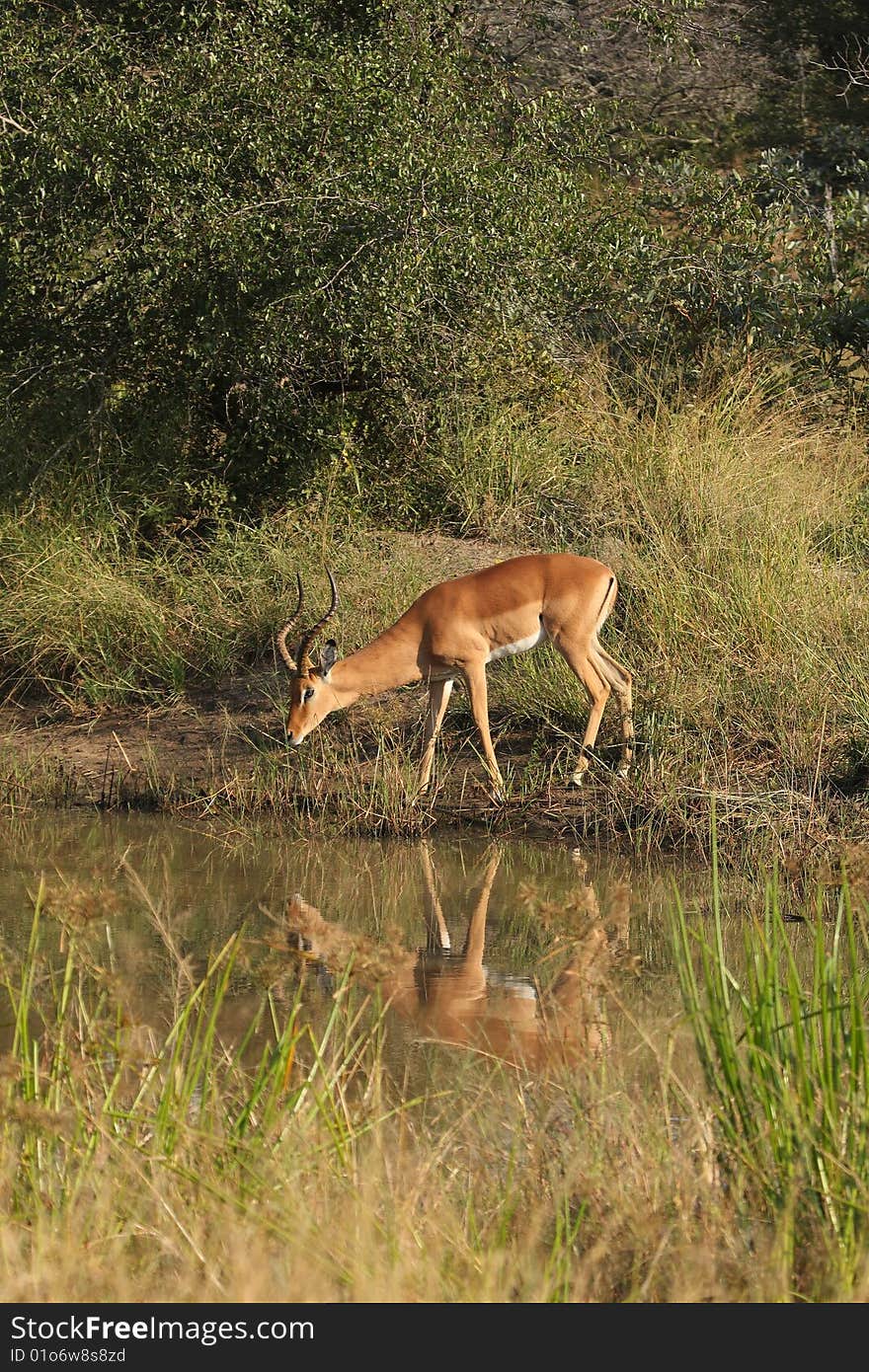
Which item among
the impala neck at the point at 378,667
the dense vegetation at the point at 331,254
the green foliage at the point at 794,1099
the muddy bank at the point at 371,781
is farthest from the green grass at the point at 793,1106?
the dense vegetation at the point at 331,254

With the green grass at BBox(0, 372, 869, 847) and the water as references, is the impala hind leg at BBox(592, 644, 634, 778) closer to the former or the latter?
the green grass at BBox(0, 372, 869, 847)

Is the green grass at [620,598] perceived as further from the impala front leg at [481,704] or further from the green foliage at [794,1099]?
the green foliage at [794,1099]

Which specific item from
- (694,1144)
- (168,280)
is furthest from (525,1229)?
(168,280)

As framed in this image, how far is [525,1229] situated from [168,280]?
956cm

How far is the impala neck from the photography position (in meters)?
9.88

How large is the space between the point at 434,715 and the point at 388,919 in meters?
2.70

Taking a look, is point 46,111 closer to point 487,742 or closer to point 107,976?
point 487,742

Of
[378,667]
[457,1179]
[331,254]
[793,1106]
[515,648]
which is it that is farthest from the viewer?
[331,254]

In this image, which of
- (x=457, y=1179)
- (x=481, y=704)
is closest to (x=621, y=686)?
(x=481, y=704)

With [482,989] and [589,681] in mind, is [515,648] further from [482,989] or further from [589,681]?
[482,989]

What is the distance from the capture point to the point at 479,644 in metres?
9.73

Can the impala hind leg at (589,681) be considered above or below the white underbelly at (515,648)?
below

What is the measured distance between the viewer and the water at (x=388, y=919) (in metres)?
4.84

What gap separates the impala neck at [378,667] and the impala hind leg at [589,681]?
87 centimetres
